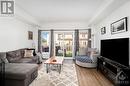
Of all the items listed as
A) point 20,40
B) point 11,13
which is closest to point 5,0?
point 11,13

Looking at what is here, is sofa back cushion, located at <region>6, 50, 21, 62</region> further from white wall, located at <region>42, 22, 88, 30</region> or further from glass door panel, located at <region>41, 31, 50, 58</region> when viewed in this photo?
white wall, located at <region>42, 22, 88, 30</region>

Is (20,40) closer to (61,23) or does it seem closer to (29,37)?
(29,37)

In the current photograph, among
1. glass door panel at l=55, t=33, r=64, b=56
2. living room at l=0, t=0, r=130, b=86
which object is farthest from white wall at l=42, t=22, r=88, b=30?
glass door panel at l=55, t=33, r=64, b=56

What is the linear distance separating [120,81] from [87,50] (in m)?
3.96

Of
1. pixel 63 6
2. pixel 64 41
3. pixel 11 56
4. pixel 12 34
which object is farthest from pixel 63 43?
pixel 11 56

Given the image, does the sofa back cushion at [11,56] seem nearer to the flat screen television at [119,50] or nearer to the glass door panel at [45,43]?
the glass door panel at [45,43]

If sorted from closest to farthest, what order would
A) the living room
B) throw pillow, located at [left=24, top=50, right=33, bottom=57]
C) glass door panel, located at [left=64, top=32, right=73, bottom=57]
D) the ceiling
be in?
the living room
the ceiling
throw pillow, located at [left=24, top=50, right=33, bottom=57]
glass door panel, located at [left=64, top=32, right=73, bottom=57]

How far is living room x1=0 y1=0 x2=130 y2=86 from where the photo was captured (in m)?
3.01

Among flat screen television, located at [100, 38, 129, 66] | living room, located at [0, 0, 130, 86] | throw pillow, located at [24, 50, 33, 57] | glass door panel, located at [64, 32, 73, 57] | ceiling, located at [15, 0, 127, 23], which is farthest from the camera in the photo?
glass door panel, located at [64, 32, 73, 57]

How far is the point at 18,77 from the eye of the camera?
2.67 metres

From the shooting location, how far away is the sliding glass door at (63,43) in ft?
25.2

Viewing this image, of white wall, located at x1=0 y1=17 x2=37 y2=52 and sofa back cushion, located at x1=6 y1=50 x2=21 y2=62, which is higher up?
white wall, located at x1=0 y1=17 x2=37 y2=52

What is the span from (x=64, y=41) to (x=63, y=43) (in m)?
0.16

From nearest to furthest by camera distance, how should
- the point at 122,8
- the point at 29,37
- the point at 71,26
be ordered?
the point at 122,8 < the point at 29,37 < the point at 71,26
